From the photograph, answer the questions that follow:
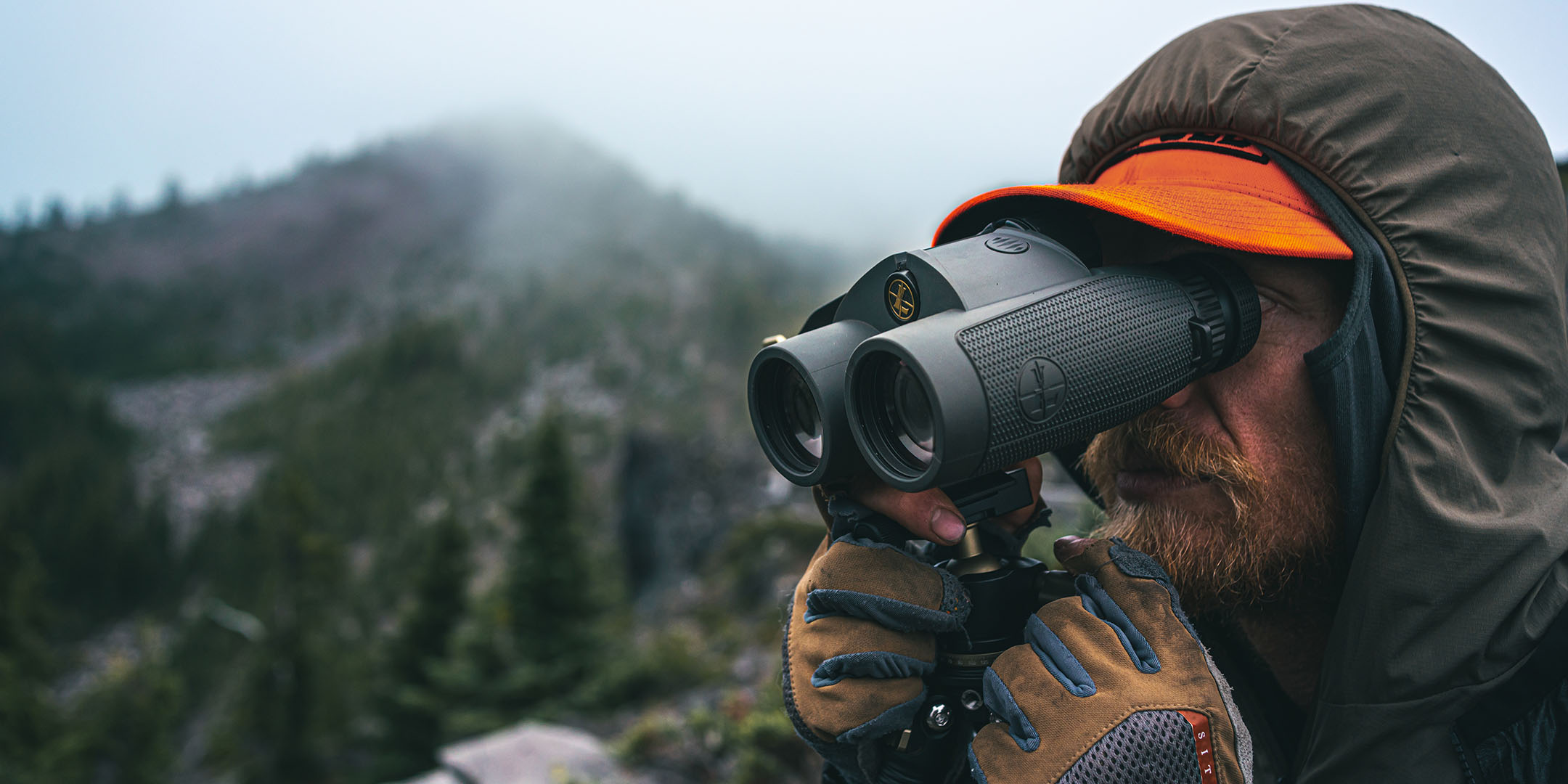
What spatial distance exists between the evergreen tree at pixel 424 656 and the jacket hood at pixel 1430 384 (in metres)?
17.1

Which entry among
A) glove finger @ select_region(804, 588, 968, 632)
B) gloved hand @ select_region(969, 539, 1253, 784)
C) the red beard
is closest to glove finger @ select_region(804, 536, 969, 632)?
glove finger @ select_region(804, 588, 968, 632)

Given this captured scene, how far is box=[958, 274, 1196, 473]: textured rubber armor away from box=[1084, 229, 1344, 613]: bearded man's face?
299 millimetres

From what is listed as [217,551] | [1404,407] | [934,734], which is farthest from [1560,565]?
[217,551]

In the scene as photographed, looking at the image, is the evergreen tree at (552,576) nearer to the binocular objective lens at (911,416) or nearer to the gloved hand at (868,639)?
the gloved hand at (868,639)

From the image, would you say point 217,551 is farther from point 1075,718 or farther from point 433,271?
point 1075,718

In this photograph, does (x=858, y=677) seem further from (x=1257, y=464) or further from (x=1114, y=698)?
(x=1257, y=464)

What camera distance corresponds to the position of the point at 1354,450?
1.53 m

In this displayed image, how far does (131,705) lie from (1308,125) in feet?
118

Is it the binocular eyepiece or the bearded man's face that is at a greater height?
the binocular eyepiece

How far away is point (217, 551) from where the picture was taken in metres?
75.7

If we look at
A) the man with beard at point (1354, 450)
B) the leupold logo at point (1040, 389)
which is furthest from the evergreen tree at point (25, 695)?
the leupold logo at point (1040, 389)

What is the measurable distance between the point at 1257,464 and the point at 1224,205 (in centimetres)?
50

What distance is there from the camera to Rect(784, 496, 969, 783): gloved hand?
148 centimetres

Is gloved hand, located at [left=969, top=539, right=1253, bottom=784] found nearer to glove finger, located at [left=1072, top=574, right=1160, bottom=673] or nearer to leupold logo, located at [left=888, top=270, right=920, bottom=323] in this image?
glove finger, located at [left=1072, top=574, right=1160, bottom=673]
